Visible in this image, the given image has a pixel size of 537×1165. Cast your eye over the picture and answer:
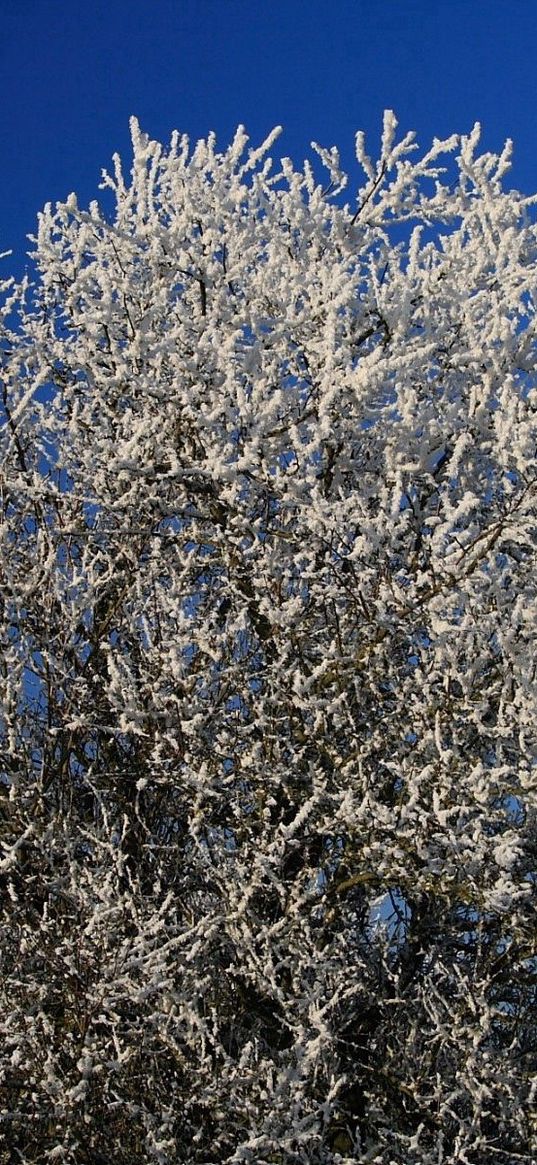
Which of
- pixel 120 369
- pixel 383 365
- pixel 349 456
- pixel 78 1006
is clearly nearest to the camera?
pixel 78 1006

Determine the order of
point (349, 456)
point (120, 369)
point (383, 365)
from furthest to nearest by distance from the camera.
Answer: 1. point (349, 456)
2. point (120, 369)
3. point (383, 365)

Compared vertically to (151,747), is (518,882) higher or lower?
lower

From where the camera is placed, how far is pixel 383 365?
614 centimetres

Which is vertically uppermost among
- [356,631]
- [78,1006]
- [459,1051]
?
[356,631]

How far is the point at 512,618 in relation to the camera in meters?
5.74

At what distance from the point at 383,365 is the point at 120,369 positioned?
160 cm

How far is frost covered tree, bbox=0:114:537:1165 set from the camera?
5.86 metres

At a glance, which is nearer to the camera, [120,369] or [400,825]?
[400,825]

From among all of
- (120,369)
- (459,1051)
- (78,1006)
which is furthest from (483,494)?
(78,1006)

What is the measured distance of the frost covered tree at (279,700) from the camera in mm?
5863

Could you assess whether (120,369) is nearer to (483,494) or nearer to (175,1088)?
(483,494)

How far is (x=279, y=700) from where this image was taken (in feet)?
21.3

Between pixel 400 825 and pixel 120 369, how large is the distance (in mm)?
3055

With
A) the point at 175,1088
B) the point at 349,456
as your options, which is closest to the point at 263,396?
the point at 349,456
